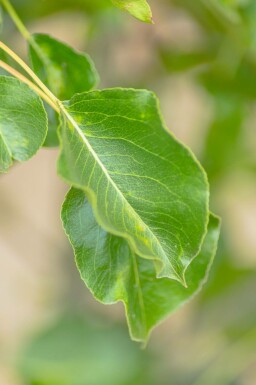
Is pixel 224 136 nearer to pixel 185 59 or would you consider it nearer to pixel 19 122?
pixel 185 59

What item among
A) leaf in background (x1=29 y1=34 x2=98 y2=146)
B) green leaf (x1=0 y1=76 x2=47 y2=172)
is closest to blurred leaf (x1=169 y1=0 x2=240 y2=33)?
leaf in background (x1=29 y1=34 x2=98 y2=146)

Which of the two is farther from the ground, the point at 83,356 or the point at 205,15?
the point at 205,15

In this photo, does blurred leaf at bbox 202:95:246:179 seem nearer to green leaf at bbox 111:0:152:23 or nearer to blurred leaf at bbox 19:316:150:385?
blurred leaf at bbox 19:316:150:385

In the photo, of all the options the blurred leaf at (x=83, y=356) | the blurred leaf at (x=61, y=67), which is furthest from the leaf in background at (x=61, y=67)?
the blurred leaf at (x=83, y=356)

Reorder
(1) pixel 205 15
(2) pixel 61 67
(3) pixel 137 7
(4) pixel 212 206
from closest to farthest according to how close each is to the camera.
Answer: (3) pixel 137 7
(2) pixel 61 67
(1) pixel 205 15
(4) pixel 212 206

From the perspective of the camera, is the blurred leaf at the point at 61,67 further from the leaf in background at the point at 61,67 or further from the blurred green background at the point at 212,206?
the blurred green background at the point at 212,206

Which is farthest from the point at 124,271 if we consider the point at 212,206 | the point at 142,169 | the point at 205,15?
the point at 212,206

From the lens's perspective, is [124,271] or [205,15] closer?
[124,271]
